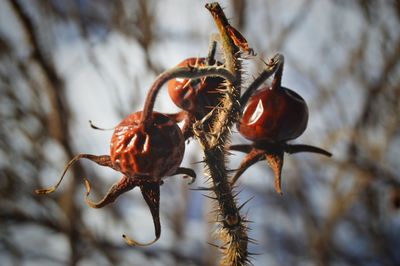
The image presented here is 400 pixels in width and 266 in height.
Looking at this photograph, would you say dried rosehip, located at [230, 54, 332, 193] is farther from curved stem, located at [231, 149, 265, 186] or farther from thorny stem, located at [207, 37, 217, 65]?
thorny stem, located at [207, 37, 217, 65]

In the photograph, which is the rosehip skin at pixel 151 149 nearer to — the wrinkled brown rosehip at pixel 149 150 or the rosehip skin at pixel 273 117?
the wrinkled brown rosehip at pixel 149 150

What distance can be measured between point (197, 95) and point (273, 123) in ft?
0.69

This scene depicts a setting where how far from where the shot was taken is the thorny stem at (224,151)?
0.85 metres

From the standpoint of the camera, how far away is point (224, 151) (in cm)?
87

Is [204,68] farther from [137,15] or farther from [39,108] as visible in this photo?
[39,108]

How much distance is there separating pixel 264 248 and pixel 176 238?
4.93 feet

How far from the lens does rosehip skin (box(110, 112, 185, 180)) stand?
858mm

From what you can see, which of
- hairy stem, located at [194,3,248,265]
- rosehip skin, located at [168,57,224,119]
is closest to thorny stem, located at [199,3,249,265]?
hairy stem, located at [194,3,248,265]

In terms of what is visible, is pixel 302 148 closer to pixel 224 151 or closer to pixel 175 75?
pixel 224 151

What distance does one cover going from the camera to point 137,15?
12.9 ft

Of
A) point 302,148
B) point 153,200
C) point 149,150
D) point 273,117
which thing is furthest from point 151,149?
point 302,148

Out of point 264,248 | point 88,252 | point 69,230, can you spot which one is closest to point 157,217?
point 69,230

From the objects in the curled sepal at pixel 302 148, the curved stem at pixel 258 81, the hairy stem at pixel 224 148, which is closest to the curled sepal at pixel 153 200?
the hairy stem at pixel 224 148

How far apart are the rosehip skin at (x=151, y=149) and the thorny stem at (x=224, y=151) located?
0.20ft
